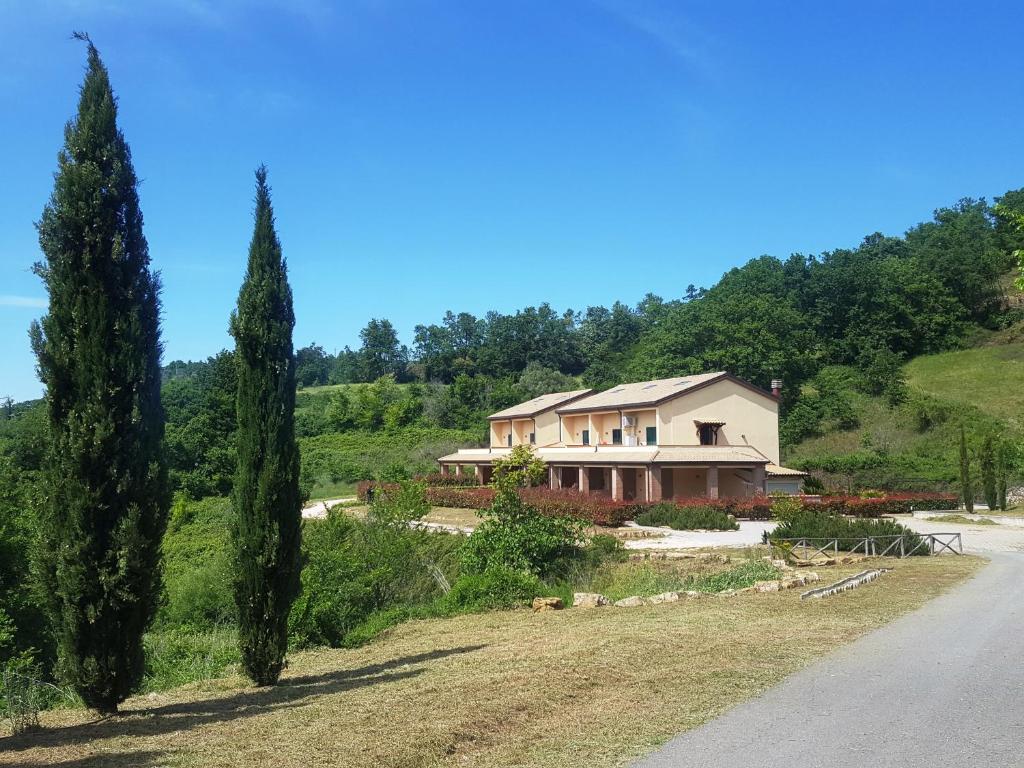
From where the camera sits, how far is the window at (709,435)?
43.3 metres

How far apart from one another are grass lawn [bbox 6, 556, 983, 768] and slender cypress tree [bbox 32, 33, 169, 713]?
0.87 metres

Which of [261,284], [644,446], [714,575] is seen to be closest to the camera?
[261,284]

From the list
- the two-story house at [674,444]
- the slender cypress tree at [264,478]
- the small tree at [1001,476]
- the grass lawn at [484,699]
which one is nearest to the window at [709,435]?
the two-story house at [674,444]

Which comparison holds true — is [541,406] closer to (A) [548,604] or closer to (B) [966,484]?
(B) [966,484]

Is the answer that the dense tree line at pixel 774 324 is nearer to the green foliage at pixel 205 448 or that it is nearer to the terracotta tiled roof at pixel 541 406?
the green foliage at pixel 205 448

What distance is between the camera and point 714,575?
1792 cm

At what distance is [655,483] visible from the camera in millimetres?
37812

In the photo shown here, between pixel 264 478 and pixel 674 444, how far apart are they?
1351 inches

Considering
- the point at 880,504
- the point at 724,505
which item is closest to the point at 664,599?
the point at 724,505

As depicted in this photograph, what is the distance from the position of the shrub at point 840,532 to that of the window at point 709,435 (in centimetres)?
1990

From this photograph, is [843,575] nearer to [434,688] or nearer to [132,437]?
[434,688]

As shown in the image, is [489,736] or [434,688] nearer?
[489,736]

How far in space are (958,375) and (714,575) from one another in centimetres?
5760

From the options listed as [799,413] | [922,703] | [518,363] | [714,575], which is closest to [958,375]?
[799,413]
